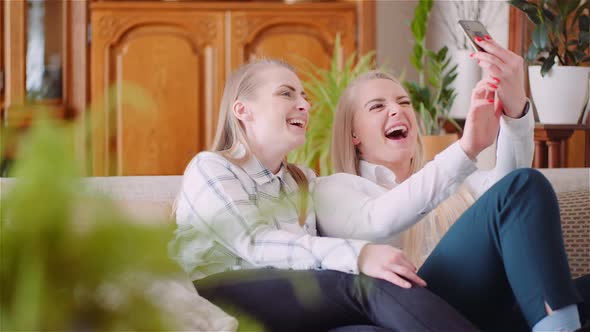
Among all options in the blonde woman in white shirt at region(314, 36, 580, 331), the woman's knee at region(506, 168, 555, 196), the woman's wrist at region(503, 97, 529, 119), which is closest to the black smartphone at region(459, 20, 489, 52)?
the blonde woman in white shirt at region(314, 36, 580, 331)

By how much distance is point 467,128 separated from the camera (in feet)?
5.12

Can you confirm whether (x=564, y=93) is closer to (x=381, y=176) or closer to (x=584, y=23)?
(x=584, y=23)

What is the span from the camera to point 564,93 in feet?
9.87

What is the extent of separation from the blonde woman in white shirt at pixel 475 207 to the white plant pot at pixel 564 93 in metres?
1.22

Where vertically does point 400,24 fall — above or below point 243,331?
above

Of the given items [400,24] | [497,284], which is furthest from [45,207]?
[400,24]

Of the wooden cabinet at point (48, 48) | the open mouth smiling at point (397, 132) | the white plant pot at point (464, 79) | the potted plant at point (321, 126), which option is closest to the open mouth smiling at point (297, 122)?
the open mouth smiling at point (397, 132)

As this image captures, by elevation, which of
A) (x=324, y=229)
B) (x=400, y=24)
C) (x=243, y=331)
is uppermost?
(x=400, y=24)

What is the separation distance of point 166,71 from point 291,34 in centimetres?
67

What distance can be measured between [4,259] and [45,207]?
4 centimetres

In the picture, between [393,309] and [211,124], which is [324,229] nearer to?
[393,309]

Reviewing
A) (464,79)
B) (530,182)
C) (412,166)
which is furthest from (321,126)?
(530,182)

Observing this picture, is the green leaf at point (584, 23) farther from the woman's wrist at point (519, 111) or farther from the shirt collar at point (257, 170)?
the shirt collar at point (257, 170)

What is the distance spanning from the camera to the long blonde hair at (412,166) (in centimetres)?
190
